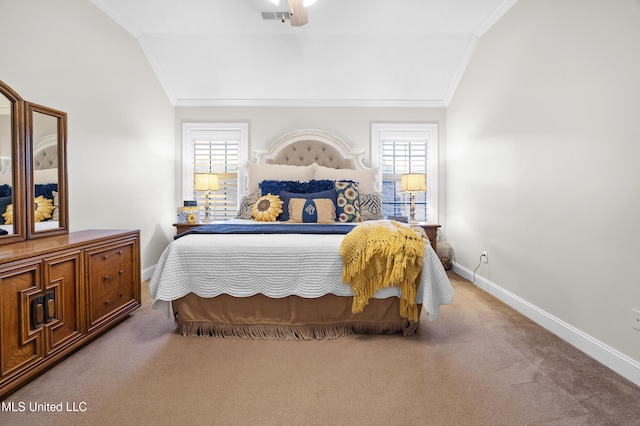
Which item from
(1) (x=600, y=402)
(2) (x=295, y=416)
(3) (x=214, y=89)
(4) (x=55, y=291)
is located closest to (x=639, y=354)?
(1) (x=600, y=402)

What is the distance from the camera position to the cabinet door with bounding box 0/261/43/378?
4.60 feet

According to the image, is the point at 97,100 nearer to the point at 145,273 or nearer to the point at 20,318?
the point at 145,273

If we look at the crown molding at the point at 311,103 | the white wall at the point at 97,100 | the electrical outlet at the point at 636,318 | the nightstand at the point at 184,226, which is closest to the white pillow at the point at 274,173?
the nightstand at the point at 184,226

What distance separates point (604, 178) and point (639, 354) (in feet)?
3.13

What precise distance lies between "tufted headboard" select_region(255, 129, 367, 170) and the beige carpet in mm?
2509

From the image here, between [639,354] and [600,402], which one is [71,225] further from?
[639,354]

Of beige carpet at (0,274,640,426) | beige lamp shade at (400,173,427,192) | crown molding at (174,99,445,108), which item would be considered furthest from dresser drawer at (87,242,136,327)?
beige lamp shade at (400,173,427,192)

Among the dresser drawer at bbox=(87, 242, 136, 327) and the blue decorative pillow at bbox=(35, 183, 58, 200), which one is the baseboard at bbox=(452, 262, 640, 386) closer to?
the dresser drawer at bbox=(87, 242, 136, 327)

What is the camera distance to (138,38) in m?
3.24

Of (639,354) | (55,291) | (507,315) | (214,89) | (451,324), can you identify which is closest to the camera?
(639,354)

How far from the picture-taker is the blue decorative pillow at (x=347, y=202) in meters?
3.20

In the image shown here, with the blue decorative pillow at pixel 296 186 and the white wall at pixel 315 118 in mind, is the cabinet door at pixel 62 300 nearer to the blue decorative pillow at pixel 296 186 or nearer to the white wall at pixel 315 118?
the blue decorative pillow at pixel 296 186

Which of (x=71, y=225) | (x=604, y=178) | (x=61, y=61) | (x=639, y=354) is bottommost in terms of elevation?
(x=639, y=354)

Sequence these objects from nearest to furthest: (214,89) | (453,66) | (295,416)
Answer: (295,416) < (453,66) < (214,89)
